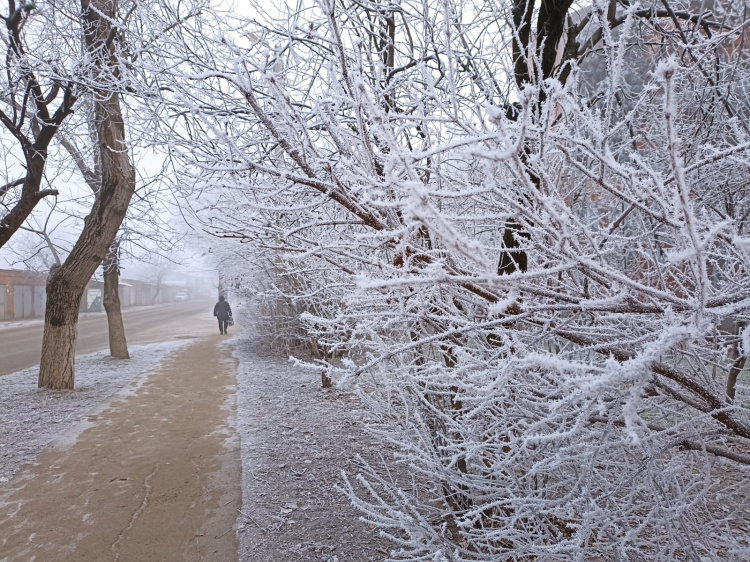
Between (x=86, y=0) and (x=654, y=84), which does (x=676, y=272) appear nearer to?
(x=654, y=84)

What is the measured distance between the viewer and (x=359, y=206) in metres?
1.84

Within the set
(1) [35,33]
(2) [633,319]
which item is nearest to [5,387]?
(1) [35,33]

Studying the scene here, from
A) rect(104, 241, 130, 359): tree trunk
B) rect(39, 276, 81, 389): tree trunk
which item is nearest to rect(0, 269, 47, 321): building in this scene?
rect(104, 241, 130, 359): tree trunk

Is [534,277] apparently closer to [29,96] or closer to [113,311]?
[29,96]

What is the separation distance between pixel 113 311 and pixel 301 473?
8.96m

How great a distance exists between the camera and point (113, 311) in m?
11.3

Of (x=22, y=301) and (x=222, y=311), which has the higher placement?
(x=22, y=301)

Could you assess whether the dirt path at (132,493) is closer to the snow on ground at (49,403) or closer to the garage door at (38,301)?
the snow on ground at (49,403)

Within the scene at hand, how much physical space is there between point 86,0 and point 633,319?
844 centimetres

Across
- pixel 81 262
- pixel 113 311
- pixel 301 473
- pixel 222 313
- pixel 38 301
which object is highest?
pixel 81 262

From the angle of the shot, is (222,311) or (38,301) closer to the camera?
(222,311)

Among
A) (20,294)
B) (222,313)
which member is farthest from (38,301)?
(222,313)

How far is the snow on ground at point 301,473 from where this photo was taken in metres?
3.26

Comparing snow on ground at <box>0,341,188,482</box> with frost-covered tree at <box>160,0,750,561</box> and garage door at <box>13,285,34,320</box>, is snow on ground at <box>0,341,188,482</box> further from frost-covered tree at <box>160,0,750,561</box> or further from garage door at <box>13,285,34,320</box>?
garage door at <box>13,285,34,320</box>
